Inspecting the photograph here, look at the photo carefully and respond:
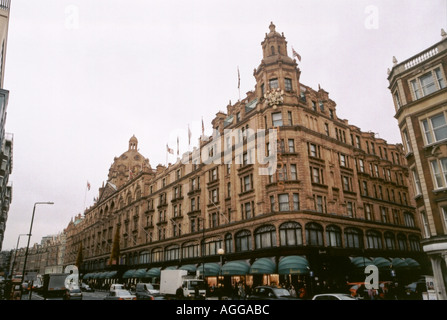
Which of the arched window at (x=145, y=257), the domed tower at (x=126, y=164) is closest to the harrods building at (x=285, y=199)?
the arched window at (x=145, y=257)

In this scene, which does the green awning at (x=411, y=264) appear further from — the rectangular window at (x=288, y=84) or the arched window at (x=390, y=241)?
the rectangular window at (x=288, y=84)

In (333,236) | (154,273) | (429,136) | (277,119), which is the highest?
(277,119)

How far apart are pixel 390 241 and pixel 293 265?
24221 mm

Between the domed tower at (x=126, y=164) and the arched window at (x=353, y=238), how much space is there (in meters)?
66.3

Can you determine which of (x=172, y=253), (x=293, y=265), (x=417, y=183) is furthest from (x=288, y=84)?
(x=172, y=253)

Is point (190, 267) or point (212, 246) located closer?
point (212, 246)

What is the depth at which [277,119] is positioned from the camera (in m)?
40.0

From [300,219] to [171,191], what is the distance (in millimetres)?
31328

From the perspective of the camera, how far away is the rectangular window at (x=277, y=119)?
3974cm

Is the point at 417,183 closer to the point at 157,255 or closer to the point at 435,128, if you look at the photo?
the point at 435,128

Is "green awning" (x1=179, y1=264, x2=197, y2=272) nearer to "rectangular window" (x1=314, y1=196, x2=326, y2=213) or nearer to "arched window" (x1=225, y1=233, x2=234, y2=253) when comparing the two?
"arched window" (x1=225, y1=233, x2=234, y2=253)

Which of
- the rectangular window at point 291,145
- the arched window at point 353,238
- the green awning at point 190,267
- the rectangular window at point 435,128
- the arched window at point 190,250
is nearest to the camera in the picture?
the rectangular window at point 435,128

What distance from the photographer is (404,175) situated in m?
57.4

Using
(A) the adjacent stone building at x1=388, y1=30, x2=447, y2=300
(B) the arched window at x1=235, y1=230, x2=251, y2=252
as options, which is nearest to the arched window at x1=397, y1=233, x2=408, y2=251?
(B) the arched window at x1=235, y1=230, x2=251, y2=252
